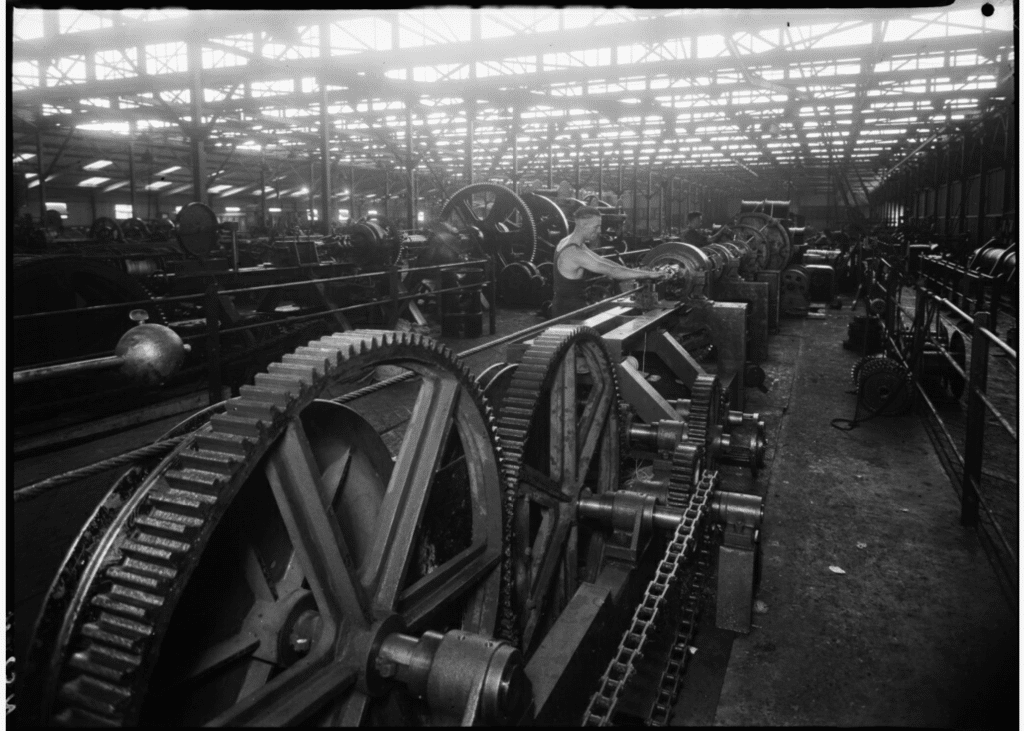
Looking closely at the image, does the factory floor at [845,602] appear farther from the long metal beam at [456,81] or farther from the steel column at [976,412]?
the long metal beam at [456,81]

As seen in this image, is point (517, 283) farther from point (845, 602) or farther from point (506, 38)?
point (845, 602)

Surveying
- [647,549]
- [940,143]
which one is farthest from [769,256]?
[940,143]

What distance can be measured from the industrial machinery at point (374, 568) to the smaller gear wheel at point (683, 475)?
12 mm

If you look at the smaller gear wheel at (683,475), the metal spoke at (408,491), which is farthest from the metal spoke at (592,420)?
the metal spoke at (408,491)

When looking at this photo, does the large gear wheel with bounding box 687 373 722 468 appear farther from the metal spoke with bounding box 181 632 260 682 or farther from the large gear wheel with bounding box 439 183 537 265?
the large gear wheel with bounding box 439 183 537 265

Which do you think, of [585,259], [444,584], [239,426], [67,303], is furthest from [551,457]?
[67,303]

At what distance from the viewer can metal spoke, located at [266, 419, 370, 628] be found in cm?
175

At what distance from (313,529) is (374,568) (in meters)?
0.28

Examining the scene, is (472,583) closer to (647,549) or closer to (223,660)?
(223,660)

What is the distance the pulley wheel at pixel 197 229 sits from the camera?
9.39m

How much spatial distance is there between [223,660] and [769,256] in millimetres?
11266

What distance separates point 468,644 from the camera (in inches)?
69.6

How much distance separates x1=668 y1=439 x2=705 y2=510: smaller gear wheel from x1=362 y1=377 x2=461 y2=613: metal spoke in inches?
55.9

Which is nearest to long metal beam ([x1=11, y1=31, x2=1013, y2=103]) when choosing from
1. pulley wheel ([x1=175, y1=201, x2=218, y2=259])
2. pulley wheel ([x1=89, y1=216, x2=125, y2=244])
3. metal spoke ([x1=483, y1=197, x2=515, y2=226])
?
metal spoke ([x1=483, y1=197, x2=515, y2=226])
